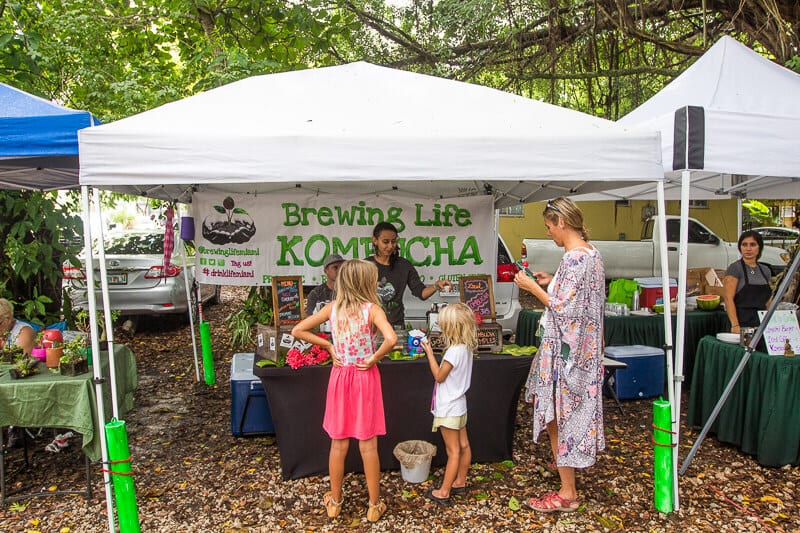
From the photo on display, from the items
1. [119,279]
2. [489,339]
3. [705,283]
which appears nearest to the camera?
[489,339]

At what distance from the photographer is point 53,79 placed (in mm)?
7379

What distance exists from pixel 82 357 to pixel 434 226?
10.5 ft

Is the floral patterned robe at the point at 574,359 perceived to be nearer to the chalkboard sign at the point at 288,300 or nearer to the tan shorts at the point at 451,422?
the tan shorts at the point at 451,422

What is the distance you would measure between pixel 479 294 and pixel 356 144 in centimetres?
160

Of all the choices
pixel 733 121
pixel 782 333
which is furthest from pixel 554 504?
pixel 733 121

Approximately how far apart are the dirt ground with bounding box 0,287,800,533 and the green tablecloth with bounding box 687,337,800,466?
0.12 metres

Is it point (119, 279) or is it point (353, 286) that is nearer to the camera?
point (353, 286)

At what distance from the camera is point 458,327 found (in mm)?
3107

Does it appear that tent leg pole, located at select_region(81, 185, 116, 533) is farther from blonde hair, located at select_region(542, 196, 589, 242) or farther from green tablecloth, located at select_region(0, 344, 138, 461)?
blonde hair, located at select_region(542, 196, 589, 242)

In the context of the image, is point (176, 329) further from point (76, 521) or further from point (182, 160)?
point (182, 160)

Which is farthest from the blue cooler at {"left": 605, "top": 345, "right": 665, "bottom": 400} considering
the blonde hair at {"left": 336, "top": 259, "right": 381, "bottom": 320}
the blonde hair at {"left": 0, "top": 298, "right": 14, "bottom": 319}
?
the blonde hair at {"left": 0, "top": 298, "right": 14, "bottom": 319}

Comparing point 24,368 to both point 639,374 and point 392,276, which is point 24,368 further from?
point 639,374

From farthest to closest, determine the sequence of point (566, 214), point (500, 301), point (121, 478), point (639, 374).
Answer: point (500, 301) → point (639, 374) → point (566, 214) → point (121, 478)

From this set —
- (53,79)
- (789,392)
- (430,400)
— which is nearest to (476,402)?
(430,400)
